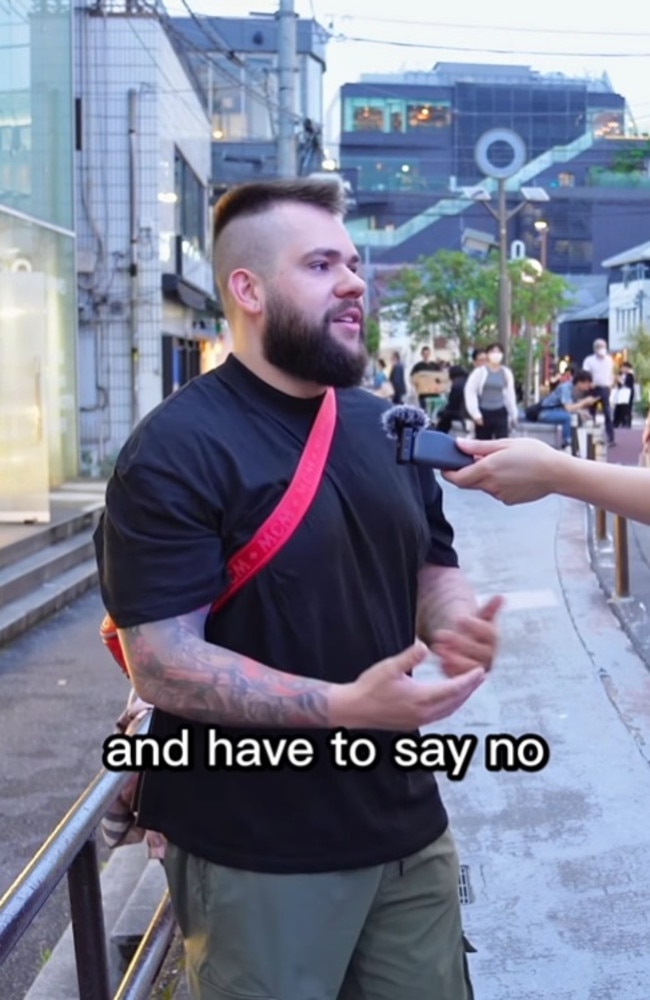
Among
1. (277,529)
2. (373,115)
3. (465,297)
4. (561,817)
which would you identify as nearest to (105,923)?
(561,817)

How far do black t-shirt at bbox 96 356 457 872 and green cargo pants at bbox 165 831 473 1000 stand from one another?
0.04 m

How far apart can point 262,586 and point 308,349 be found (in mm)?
442

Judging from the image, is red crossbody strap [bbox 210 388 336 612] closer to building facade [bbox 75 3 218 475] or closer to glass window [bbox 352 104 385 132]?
building facade [bbox 75 3 218 475]

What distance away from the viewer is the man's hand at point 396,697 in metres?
1.96

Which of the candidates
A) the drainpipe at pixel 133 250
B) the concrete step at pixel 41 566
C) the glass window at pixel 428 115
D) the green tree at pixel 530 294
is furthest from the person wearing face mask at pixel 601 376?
the glass window at pixel 428 115

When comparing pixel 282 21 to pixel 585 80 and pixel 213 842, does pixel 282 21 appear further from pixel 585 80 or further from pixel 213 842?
pixel 585 80

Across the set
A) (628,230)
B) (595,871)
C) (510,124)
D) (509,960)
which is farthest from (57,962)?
(510,124)

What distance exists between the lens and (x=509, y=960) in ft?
12.5

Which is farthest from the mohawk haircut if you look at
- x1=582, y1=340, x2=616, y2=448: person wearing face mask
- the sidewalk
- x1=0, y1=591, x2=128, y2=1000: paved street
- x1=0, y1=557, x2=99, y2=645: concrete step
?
x1=582, y1=340, x2=616, y2=448: person wearing face mask

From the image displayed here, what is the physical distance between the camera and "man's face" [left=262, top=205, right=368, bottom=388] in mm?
2336

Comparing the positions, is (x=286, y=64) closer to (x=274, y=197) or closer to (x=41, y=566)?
(x=41, y=566)

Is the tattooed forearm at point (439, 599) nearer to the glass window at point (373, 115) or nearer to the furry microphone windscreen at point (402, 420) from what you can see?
the furry microphone windscreen at point (402, 420)

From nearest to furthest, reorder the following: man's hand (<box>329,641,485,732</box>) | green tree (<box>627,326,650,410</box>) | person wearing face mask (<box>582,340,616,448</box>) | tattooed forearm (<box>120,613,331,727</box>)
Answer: man's hand (<box>329,641,485,732</box>) → tattooed forearm (<box>120,613,331,727</box>) → person wearing face mask (<box>582,340,616,448</box>) → green tree (<box>627,326,650,410</box>)

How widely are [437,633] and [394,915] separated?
51 cm
